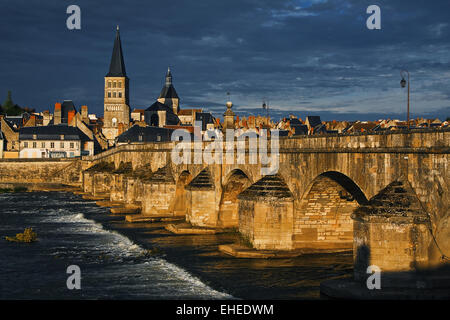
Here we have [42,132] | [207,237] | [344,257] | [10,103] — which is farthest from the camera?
[10,103]

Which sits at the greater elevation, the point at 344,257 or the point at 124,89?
the point at 124,89

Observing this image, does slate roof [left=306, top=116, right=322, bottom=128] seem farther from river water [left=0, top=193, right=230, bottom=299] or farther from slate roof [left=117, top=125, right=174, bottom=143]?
river water [left=0, top=193, right=230, bottom=299]

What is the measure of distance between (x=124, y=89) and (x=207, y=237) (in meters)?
116

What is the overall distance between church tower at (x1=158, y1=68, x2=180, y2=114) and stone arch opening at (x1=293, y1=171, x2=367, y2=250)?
14156 centimetres

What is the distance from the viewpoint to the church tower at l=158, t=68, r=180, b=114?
170 meters

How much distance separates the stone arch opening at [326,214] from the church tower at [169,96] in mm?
141561

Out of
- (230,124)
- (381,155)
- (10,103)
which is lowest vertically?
(381,155)

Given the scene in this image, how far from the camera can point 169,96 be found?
17100 centimetres

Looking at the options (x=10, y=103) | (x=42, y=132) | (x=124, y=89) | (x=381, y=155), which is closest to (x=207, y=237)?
(x=381, y=155)

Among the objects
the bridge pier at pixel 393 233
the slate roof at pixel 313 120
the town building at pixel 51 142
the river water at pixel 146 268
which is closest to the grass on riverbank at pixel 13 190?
the town building at pixel 51 142

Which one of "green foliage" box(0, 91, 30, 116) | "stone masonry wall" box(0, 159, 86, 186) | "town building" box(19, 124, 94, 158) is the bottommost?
"stone masonry wall" box(0, 159, 86, 186)

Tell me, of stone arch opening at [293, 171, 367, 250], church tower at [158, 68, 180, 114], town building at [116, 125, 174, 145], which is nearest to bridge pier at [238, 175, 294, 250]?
stone arch opening at [293, 171, 367, 250]
